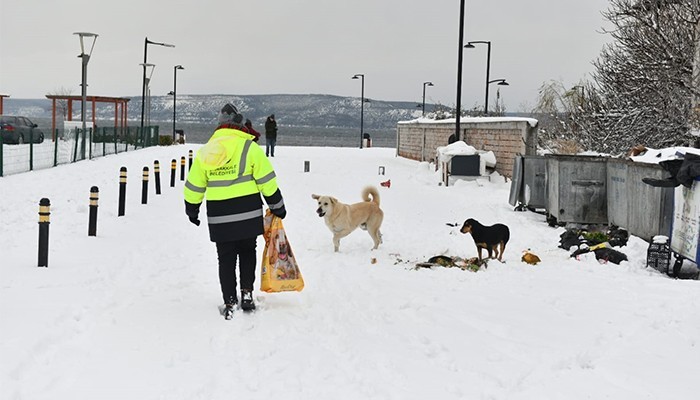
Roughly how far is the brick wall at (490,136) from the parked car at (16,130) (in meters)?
16.6

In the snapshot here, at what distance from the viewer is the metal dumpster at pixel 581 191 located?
13055 millimetres

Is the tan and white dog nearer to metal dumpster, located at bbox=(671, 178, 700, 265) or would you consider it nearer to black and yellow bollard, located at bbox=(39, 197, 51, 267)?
black and yellow bollard, located at bbox=(39, 197, 51, 267)

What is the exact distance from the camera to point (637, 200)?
1116cm

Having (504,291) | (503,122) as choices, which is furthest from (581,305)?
(503,122)

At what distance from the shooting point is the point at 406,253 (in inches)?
425

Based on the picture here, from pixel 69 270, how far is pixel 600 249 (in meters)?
6.92

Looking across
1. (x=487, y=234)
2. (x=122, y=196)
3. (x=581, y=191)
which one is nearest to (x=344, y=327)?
(x=487, y=234)

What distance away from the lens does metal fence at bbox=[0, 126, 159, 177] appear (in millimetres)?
22594

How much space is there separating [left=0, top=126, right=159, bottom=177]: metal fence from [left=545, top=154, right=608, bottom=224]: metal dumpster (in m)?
14.7

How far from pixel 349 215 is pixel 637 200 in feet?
15.0

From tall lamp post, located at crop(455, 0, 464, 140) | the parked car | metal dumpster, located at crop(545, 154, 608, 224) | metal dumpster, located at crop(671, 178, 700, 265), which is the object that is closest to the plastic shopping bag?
metal dumpster, located at crop(671, 178, 700, 265)

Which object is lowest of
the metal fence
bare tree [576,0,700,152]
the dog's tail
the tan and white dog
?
the tan and white dog

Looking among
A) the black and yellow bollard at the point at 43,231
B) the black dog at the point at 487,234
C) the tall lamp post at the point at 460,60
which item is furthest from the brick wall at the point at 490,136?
the black and yellow bollard at the point at 43,231

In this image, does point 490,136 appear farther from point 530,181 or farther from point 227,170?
point 227,170
